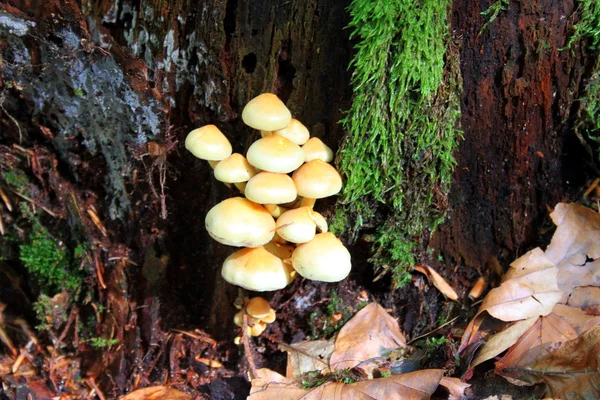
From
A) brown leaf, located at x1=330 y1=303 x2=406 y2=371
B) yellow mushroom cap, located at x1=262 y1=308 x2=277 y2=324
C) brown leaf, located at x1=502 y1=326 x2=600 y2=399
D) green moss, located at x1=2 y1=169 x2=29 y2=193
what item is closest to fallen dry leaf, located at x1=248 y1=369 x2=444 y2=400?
brown leaf, located at x1=330 y1=303 x2=406 y2=371

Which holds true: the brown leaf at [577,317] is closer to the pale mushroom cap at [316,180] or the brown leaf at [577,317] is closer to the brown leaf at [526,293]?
the brown leaf at [526,293]

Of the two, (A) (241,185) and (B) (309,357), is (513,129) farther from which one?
(B) (309,357)

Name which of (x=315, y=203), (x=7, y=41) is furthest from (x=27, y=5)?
(x=315, y=203)

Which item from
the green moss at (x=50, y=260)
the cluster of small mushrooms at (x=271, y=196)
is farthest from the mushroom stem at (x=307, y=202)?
the green moss at (x=50, y=260)

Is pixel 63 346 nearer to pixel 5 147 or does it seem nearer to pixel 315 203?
pixel 5 147

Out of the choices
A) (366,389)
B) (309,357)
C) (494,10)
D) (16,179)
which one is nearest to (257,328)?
(309,357)
